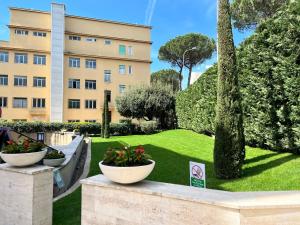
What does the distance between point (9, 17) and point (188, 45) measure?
2167 centimetres

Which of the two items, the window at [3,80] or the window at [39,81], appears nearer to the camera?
the window at [3,80]

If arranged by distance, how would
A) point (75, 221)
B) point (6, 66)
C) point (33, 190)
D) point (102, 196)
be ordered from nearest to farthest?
point (102, 196) → point (33, 190) → point (75, 221) → point (6, 66)

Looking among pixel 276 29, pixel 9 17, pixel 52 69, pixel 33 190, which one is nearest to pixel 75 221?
pixel 33 190

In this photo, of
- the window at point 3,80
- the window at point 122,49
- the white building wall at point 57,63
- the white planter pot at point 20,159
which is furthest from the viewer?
the window at point 122,49

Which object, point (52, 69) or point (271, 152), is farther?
point (52, 69)

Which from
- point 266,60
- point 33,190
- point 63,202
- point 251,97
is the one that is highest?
point 266,60

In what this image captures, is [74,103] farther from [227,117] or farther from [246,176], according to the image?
[246,176]

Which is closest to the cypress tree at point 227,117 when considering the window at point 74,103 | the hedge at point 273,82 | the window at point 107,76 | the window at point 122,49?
the hedge at point 273,82

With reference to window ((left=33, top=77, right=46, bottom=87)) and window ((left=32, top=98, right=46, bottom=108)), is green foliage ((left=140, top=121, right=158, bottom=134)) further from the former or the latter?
window ((left=33, top=77, right=46, bottom=87))

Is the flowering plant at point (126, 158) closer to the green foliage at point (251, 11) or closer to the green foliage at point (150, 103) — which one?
the green foliage at point (150, 103)

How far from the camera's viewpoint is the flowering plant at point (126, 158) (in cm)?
310

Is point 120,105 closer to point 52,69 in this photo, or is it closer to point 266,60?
point 52,69

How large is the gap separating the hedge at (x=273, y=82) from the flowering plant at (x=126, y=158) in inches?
197

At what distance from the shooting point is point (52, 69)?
33.7 metres
